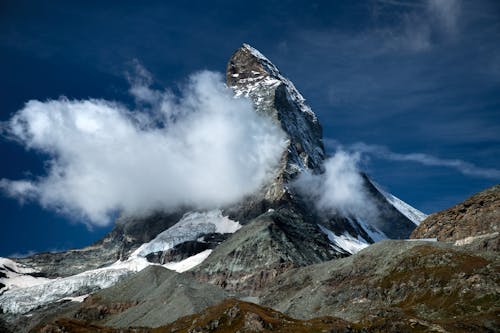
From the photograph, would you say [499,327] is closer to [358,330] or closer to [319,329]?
[358,330]

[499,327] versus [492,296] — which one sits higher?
[492,296]

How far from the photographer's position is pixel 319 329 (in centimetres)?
19938

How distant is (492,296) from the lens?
198 metres

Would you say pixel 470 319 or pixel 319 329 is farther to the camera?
pixel 319 329

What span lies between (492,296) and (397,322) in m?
34.2

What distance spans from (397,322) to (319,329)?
25.3 meters

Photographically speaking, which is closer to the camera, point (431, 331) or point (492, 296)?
point (431, 331)

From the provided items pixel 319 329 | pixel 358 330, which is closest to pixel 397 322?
pixel 358 330

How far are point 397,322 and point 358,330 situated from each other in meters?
12.1

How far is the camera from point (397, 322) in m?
189

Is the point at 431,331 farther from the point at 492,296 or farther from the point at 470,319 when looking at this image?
the point at 492,296

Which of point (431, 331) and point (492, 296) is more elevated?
point (492, 296)

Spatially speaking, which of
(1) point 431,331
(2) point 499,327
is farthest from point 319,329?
(2) point 499,327

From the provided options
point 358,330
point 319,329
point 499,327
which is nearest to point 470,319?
point 499,327
